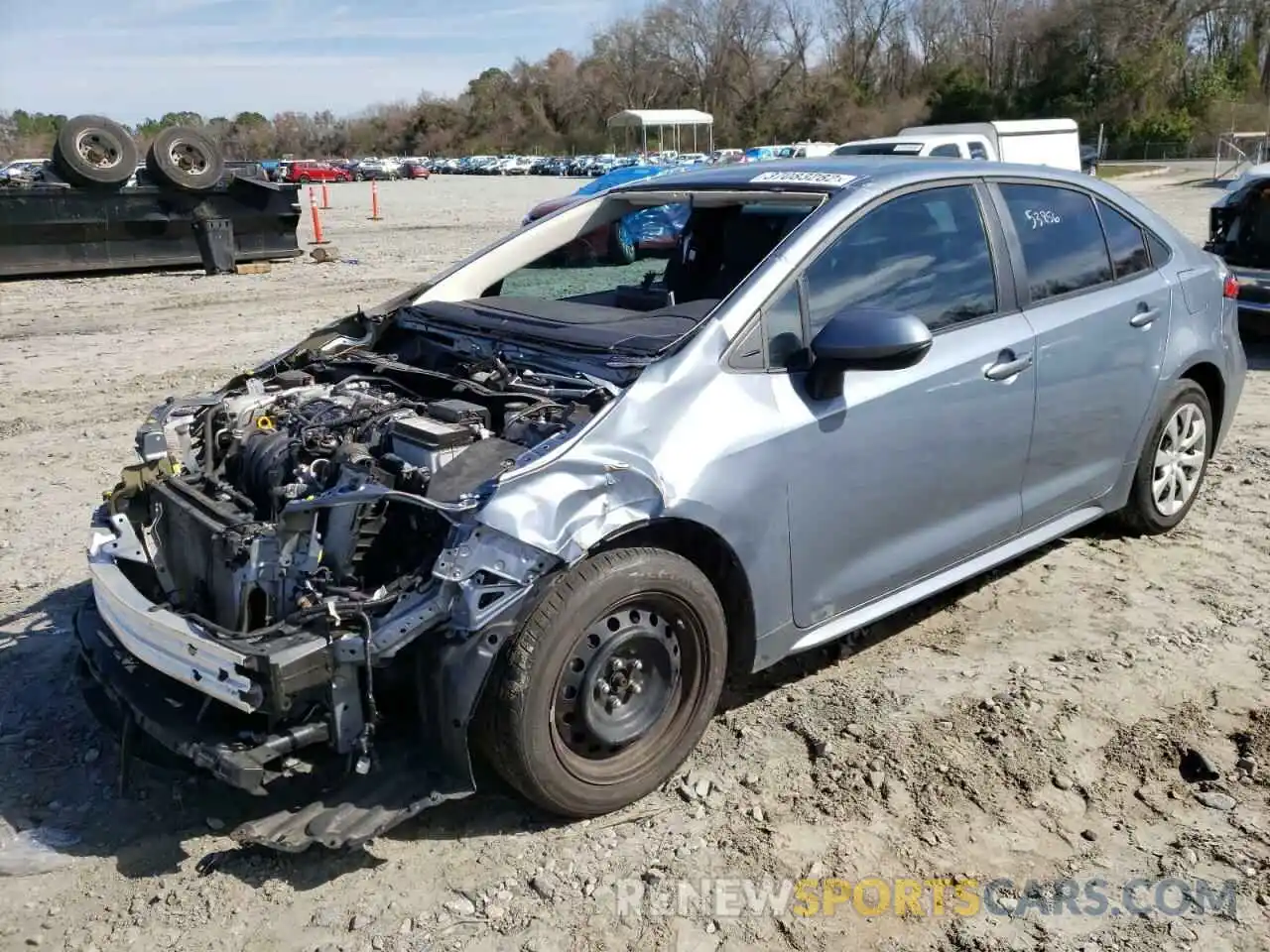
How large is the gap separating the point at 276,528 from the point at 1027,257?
2.95 meters

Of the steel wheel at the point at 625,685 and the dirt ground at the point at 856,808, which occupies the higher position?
the steel wheel at the point at 625,685

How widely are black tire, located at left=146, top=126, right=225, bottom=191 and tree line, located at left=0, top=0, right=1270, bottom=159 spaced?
154 ft

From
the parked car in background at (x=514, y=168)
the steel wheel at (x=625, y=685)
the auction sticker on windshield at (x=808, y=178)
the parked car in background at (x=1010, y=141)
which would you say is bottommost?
the steel wheel at (x=625, y=685)

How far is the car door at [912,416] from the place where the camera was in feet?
11.4

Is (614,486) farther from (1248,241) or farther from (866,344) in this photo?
(1248,241)

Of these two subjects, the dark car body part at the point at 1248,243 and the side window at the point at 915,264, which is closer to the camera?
the side window at the point at 915,264

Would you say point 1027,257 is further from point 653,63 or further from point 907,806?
point 653,63

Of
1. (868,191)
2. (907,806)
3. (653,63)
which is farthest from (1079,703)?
(653,63)

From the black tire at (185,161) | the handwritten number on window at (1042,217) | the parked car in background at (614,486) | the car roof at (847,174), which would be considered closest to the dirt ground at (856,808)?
the parked car in background at (614,486)

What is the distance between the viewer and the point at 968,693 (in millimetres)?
3924

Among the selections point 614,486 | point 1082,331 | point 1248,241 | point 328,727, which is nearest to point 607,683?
point 614,486

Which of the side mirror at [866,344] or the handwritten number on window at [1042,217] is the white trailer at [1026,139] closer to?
the handwritten number on window at [1042,217]

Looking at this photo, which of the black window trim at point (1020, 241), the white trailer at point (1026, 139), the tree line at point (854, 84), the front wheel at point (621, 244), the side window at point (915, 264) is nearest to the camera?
the side window at point (915, 264)

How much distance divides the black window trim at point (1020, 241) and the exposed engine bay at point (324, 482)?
6.00 feet
